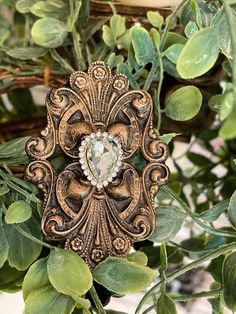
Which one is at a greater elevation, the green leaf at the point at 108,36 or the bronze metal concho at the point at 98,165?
the green leaf at the point at 108,36

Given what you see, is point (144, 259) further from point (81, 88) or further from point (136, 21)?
point (136, 21)

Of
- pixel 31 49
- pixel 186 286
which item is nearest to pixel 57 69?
pixel 31 49

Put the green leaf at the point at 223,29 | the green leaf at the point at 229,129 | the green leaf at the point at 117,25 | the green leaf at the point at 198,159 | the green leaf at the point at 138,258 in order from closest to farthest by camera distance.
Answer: the green leaf at the point at 229,129, the green leaf at the point at 223,29, the green leaf at the point at 138,258, the green leaf at the point at 117,25, the green leaf at the point at 198,159

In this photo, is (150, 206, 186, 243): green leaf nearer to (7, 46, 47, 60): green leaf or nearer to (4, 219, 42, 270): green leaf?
(4, 219, 42, 270): green leaf

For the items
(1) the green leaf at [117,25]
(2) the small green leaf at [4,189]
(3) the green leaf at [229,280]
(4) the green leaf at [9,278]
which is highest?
(1) the green leaf at [117,25]

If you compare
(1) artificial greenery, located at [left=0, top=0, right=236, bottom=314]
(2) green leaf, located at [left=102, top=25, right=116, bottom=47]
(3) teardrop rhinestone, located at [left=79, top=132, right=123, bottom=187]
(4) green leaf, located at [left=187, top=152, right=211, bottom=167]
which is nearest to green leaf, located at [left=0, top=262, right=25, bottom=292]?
(1) artificial greenery, located at [left=0, top=0, right=236, bottom=314]

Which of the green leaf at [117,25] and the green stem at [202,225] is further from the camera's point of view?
the green leaf at [117,25]

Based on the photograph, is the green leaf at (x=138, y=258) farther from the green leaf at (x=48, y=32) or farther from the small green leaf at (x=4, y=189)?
the green leaf at (x=48, y=32)

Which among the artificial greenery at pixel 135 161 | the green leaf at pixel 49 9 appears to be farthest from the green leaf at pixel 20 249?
the green leaf at pixel 49 9
